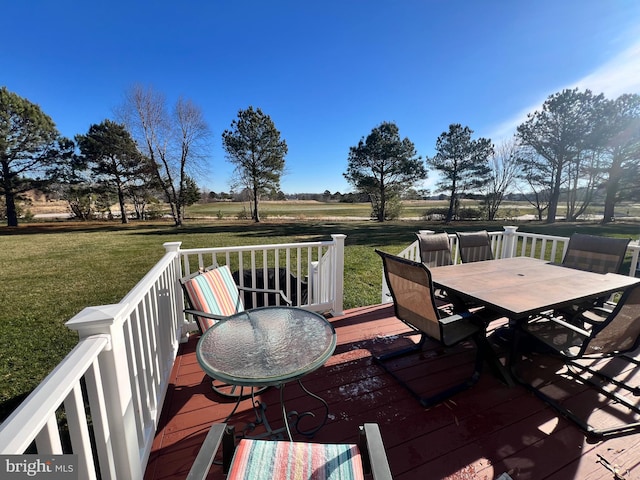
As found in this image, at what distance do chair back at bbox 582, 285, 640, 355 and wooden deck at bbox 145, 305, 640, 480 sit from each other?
0.49 metres

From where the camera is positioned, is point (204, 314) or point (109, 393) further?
point (204, 314)

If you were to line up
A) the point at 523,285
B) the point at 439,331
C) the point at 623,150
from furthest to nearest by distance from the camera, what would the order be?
the point at 623,150, the point at 523,285, the point at 439,331

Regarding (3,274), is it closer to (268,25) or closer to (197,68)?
(197,68)

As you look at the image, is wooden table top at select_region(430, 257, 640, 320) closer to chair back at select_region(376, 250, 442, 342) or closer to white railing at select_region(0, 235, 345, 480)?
chair back at select_region(376, 250, 442, 342)

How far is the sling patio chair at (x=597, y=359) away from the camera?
1728 mm

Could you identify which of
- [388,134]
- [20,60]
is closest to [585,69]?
[388,134]

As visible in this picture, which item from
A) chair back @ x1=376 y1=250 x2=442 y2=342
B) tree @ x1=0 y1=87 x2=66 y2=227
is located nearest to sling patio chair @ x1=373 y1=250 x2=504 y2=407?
chair back @ x1=376 y1=250 x2=442 y2=342

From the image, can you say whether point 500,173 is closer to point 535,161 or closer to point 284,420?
point 535,161

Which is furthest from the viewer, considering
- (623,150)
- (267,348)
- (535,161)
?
(535,161)

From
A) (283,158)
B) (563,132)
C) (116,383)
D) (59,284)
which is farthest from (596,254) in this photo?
(563,132)

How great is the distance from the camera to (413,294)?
215 centimetres

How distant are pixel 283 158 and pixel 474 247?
17.9 m

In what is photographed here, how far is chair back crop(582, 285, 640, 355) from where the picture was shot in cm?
165

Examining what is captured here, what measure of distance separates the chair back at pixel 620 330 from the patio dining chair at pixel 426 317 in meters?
0.67
